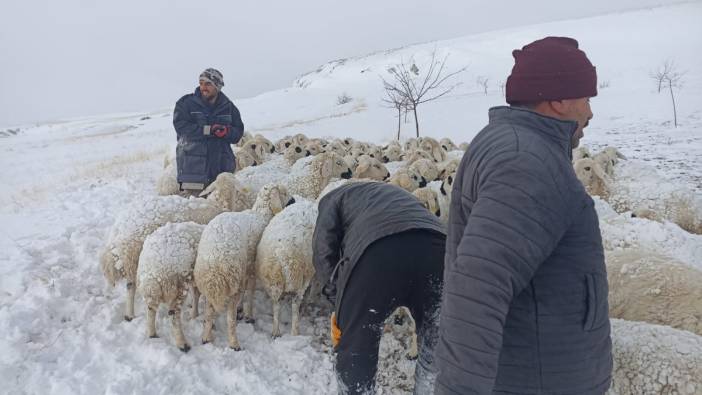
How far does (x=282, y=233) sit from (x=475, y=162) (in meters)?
3.20

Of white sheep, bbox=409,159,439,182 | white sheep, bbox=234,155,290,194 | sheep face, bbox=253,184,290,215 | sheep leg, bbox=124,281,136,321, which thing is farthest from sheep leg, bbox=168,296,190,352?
white sheep, bbox=409,159,439,182

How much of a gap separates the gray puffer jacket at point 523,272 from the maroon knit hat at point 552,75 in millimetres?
110

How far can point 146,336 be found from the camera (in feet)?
14.1

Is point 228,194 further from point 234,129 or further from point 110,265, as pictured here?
point 110,265

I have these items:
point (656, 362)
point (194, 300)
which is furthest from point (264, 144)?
point (656, 362)

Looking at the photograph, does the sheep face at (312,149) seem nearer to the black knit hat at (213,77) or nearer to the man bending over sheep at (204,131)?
the man bending over sheep at (204,131)

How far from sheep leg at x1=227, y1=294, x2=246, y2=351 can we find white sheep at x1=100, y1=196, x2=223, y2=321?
1.11 metres

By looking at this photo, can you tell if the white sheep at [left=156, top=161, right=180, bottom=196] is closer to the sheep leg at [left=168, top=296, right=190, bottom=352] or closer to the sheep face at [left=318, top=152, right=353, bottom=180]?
the sheep face at [left=318, top=152, right=353, bottom=180]

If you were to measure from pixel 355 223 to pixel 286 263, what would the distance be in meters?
1.79

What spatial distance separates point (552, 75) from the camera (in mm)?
1700

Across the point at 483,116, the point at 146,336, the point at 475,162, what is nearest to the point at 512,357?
the point at 475,162

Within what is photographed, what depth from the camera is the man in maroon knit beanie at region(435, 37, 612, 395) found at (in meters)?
1.46

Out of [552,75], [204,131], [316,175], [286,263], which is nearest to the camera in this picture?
[552,75]

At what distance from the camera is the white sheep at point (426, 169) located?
301 inches
